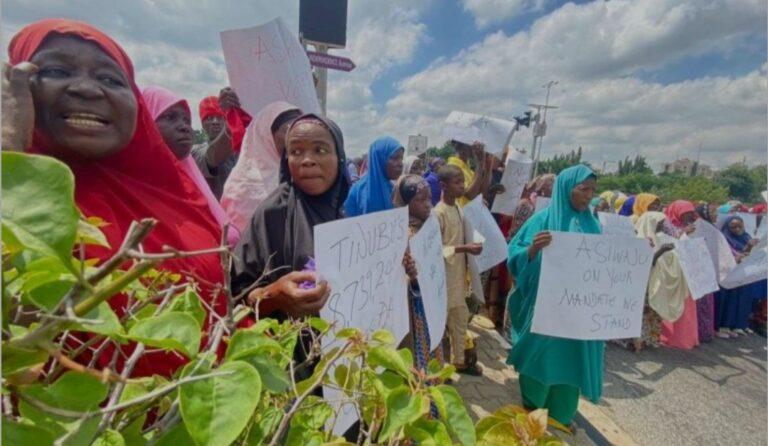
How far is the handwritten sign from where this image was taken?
7.84 ft

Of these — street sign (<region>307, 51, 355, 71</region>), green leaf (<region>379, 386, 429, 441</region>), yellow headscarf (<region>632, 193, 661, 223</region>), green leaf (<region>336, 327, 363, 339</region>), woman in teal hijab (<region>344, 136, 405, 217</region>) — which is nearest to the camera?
green leaf (<region>379, 386, 429, 441</region>)

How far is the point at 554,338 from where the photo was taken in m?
2.60

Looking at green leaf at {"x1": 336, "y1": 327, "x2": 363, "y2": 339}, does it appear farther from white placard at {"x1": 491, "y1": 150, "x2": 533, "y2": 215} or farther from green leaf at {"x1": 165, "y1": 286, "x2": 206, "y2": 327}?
white placard at {"x1": 491, "y1": 150, "x2": 533, "y2": 215}

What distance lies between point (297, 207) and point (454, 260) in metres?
1.94

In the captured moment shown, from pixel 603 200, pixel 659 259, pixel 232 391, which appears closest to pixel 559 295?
pixel 232 391

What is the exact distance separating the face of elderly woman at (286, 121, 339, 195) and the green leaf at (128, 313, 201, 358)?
114 centimetres

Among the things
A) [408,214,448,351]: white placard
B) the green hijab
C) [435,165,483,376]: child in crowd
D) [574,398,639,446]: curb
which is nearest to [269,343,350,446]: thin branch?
[408,214,448,351]: white placard

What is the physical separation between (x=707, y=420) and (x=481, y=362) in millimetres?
1775

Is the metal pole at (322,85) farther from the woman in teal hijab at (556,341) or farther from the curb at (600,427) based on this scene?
the curb at (600,427)

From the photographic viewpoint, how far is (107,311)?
317 millimetres

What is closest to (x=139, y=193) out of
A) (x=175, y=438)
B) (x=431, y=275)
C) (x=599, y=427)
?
(x=175, y=438)

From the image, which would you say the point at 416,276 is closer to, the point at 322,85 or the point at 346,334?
the point at 346,334

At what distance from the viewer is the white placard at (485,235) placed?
11.1 ft

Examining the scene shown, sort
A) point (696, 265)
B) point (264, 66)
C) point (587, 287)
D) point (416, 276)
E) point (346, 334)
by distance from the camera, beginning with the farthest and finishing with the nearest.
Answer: point (696, 265)
point (587, 287)
point (264, 66)
point (416, 276)
point (346, 334)
